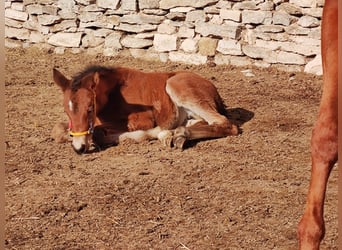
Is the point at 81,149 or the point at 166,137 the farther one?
the point at 166,137

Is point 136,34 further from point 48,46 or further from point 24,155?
point 24,155

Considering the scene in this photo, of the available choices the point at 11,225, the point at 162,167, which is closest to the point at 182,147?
the point at 162,167

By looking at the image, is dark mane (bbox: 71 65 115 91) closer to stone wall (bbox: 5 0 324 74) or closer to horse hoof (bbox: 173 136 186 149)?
horse hoof (bbox: 173 136 186 149)

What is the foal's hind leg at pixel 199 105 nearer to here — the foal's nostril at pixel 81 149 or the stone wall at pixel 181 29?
the foal's nostril at pixel 81 149

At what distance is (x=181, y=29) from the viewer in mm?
8977

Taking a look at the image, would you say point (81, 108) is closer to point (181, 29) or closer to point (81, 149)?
point (81, 149)

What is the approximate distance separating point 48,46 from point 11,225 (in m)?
6.46

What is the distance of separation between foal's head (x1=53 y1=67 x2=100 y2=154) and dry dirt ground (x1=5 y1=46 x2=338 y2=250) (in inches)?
6.4

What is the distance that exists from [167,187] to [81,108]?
48.0 inches

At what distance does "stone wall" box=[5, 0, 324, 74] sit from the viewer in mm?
8227

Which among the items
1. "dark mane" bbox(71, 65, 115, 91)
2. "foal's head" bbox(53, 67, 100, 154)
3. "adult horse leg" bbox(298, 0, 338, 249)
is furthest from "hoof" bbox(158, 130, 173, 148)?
"adult horse leg" bbox(298, 0, 338, 249)

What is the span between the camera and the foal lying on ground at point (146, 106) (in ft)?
18.1

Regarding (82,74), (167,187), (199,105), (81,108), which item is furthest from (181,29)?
(167,187)

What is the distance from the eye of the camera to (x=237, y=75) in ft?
26.9
